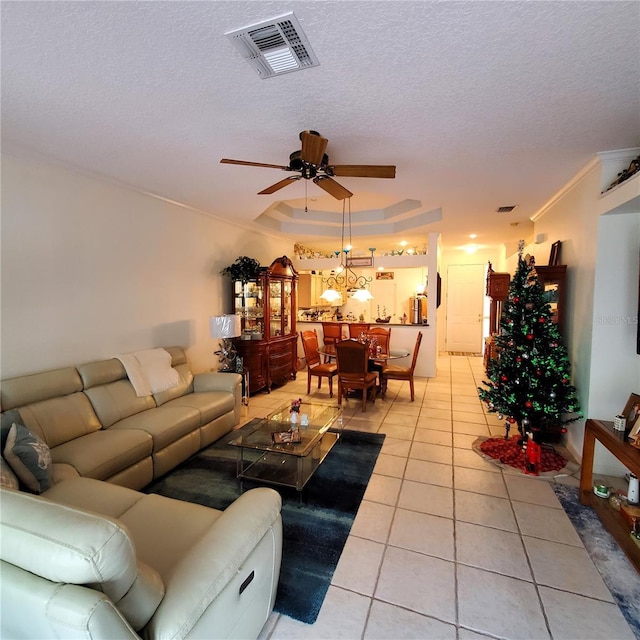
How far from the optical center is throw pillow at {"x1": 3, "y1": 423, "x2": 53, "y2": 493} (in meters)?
1.85

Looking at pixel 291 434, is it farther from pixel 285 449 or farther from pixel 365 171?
pixel 365 171

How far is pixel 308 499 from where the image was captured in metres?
2.59

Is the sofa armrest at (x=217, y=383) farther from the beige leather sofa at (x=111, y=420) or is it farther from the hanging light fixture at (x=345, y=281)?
the hanging light fixture at (x=345, y=281)

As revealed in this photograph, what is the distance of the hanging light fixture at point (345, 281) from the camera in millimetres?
5645

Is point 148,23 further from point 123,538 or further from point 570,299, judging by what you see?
point 570,299

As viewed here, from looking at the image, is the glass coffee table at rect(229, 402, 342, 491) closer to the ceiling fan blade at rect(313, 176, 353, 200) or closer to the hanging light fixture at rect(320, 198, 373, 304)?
the ceiling fan blade at rect(313, 176, 353, 200)

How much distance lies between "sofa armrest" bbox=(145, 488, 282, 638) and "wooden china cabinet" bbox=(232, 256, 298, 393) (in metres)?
3.50

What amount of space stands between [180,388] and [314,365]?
2333 mm

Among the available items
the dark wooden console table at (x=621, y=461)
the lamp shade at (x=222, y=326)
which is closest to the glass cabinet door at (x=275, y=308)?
the lamp shade at (x=222, y=326)

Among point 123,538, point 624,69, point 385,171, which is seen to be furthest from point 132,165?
point 624,69

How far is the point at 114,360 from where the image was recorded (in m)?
3.31

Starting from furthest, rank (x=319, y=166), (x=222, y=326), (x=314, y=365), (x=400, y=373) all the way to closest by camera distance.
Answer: (x=314, y=365)
(x=400, y=373)
(x=222, y=326)
(x=319, y=166)

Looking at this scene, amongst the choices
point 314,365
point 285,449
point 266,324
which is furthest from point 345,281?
point 285,449

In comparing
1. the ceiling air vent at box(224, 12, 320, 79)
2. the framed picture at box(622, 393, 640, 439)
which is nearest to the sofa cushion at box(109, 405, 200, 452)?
the ceiling air vent at box(224, 12, 320, 79)
